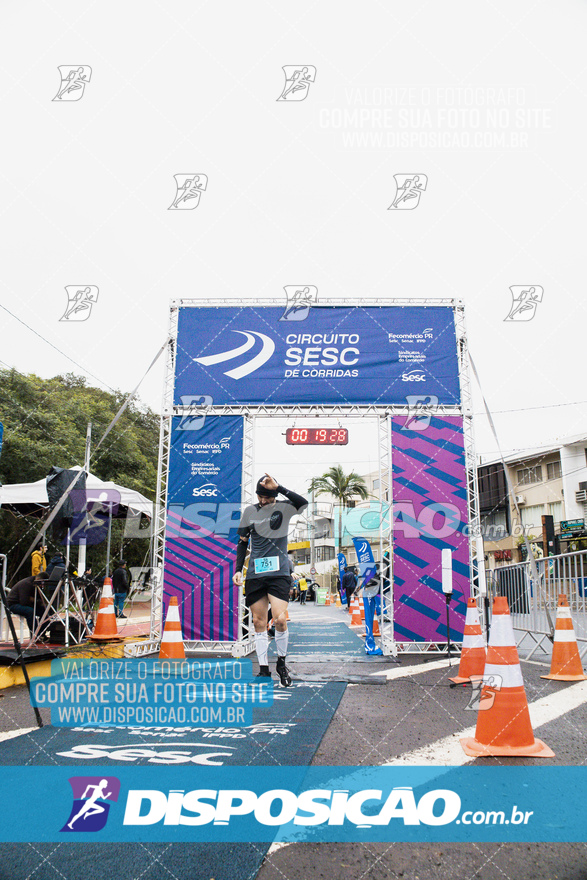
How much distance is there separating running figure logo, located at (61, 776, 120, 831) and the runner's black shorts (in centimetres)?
315

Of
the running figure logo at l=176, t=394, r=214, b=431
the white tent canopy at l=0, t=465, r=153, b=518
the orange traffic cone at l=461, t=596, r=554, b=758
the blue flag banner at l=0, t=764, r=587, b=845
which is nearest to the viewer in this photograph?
the blue flag banner at l=0, t=764, r=587, b=845

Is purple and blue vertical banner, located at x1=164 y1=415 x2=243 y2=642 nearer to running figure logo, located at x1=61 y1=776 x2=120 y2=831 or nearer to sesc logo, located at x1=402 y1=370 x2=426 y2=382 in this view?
sesc logo, located at x1=402 y1=370 x2=426 y2=382

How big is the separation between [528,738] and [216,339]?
8386 millimetres

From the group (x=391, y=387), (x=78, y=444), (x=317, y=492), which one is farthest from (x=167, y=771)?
(x=317, y=492)

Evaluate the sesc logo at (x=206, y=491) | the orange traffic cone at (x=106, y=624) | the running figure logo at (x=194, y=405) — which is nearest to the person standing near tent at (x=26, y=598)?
the orange traffic cone at (x=106, y=624)

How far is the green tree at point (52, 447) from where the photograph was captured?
21.2m

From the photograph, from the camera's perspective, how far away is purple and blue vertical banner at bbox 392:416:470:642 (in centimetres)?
989

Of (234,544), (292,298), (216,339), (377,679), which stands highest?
(292,298)

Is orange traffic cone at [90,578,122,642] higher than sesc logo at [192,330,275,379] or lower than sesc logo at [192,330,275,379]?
lower

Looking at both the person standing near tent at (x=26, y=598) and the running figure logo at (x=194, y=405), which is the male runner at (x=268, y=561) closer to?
the person standing near tent at (x=26, y=598)

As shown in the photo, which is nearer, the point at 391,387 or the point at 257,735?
the point at 257,735

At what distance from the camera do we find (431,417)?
10484 millimetres

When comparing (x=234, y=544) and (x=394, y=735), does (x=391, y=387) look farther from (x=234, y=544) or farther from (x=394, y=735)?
(x=394, y=735)

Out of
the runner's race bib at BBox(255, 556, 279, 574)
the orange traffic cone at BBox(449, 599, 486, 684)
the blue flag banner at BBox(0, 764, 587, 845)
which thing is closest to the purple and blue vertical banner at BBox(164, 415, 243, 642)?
the runner's race bib at BBox(255, 556, 279, 574)
